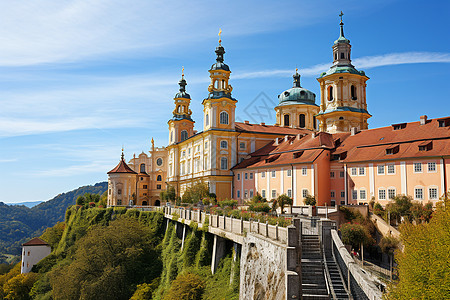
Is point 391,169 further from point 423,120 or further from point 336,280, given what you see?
point 336,280

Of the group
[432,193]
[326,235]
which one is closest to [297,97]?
[432,193]

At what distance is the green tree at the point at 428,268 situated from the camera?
1269 cm

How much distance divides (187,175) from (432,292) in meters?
63.6

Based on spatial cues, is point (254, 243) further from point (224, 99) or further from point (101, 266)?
point (224, 99)

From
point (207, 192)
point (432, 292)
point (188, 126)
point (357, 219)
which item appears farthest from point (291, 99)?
point (432, 292)

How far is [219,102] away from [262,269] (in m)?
47.9

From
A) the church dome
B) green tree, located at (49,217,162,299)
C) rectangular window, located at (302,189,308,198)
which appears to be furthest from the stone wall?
the church dome

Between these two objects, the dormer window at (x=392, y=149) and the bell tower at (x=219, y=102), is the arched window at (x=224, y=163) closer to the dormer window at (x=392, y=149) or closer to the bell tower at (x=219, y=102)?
the bell tower at (x=219, y=102)

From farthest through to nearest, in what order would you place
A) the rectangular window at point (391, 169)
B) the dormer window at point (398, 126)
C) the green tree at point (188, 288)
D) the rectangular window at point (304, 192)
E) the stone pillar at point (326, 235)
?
the rectangular window at point (304, 192)
the dormer window at point (398, 126)
the rectangular window at point (391, 169)
the green tree at point (188, 288)
the stone pillar at point (326, 235)

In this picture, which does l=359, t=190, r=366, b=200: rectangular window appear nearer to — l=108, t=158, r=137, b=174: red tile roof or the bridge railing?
the bridge railing

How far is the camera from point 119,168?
8094 cm

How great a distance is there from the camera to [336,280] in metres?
17.2

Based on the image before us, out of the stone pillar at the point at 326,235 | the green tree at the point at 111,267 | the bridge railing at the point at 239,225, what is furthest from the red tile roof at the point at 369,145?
the stone pillar at the point at 326,235

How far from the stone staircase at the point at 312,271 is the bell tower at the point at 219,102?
4598 cm
